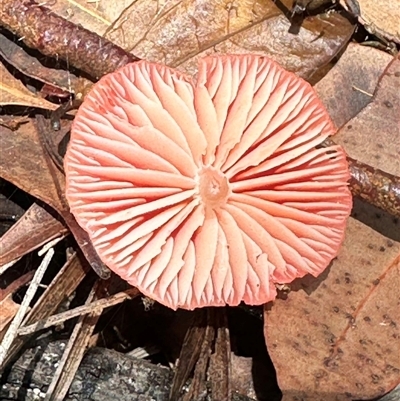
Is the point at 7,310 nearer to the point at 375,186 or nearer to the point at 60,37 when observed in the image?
the point at 60,37

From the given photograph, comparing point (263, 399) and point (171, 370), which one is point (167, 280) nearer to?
point (171, 370)

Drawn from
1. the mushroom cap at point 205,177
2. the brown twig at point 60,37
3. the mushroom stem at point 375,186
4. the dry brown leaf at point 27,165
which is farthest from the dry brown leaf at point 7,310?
the mushroom stem at point 375,186

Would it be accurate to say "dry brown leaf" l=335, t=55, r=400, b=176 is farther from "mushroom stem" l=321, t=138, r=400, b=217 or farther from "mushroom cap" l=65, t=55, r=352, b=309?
"mushroom cap" l=65, t=55, r=352, b=309

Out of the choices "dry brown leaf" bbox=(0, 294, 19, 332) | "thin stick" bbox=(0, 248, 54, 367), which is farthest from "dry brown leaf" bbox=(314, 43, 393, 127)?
"dry brown leaf" bbox=(0, 294, 19, 332)

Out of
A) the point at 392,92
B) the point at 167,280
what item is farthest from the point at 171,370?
the point at 392,92

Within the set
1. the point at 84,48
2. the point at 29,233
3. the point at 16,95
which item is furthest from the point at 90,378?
the point at 84,48

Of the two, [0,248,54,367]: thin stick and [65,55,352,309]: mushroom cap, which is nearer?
[65,55,352,309]: mushroom cap

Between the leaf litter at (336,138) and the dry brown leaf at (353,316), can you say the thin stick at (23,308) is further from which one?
the dry brown leaf at (353,316)
